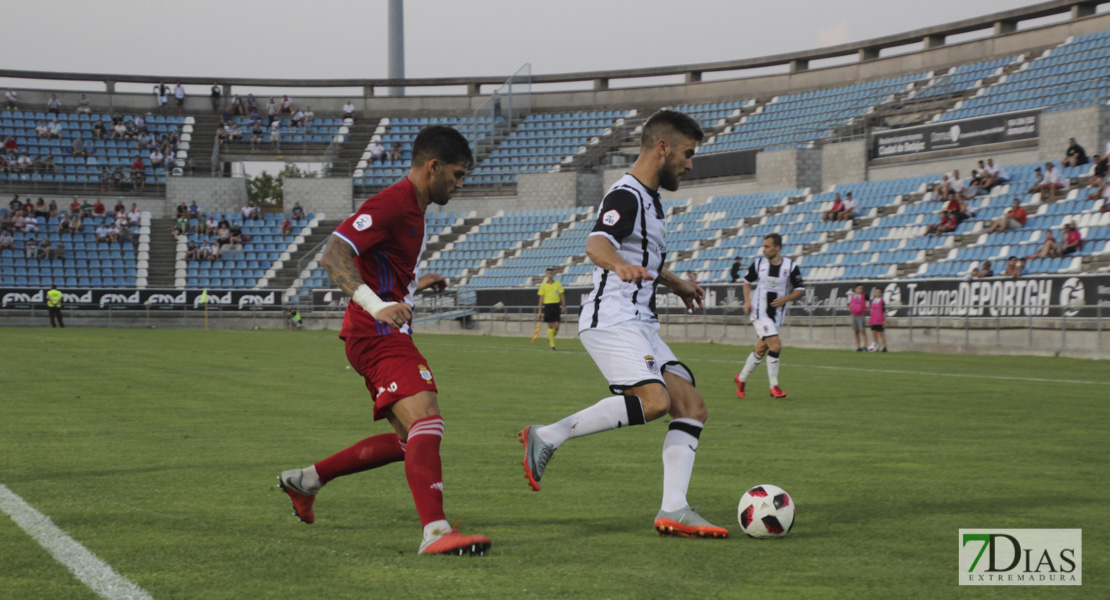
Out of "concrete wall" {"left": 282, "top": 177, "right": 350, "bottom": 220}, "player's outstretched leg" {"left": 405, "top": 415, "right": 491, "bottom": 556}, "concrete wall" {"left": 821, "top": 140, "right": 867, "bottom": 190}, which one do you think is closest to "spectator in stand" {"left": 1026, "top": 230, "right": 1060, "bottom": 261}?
"concrete wall" {"left": 821, "top": 140, "right": 867, "bottom": 190}

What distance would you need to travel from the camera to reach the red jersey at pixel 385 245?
5.15 m

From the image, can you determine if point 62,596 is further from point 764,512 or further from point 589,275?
point 589,275

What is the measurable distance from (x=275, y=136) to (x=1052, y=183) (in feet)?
124

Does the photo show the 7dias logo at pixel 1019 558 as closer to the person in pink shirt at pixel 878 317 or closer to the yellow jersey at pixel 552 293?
the person in pink shirt at pixel 878 317

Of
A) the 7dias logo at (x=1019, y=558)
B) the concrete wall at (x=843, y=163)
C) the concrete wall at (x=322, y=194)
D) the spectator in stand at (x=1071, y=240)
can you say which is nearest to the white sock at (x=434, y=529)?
the 7dias logo at (x=1019, y=558)

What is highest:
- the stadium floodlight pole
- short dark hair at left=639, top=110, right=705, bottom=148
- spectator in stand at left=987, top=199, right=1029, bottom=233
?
the stadium floodlight pole

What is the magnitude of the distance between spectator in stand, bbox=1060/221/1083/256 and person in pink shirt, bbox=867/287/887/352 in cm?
431

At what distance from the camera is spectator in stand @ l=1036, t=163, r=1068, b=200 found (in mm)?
28891

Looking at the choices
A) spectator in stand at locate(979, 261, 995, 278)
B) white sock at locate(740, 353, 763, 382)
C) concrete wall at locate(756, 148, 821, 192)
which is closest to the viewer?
white sock at locate(740, 353, 763, 382)

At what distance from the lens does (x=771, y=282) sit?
14.3 m

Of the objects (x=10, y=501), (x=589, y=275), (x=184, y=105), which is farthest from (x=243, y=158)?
(x=10, y=501)

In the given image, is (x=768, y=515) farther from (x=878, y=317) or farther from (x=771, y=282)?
(x=878, y=317)

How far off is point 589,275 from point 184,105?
93.3ft

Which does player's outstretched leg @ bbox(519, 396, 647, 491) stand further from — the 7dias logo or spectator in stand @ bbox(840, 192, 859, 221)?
spectator in stand @ bbox(840, 192, 859, 221)
